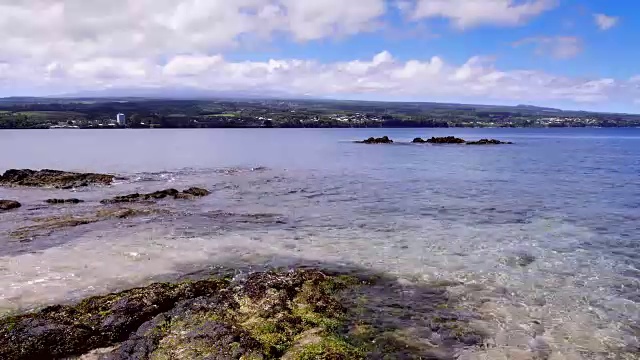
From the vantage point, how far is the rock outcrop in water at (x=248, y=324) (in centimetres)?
1091

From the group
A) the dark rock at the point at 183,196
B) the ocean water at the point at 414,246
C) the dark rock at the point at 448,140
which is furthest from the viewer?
the dark rock at the point at 448,140

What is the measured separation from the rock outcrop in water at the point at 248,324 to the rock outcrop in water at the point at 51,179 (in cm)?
3348

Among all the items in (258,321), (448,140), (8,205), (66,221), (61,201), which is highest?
(448,140)

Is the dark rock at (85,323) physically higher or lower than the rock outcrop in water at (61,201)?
higher

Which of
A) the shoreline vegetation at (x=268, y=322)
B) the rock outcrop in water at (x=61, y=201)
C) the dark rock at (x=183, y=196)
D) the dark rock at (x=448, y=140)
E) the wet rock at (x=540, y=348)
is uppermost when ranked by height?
the dark rock at (x=448, y=140)

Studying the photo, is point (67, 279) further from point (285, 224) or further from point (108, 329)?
point (285, 224)

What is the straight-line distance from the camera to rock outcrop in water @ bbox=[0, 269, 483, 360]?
10.9 metres

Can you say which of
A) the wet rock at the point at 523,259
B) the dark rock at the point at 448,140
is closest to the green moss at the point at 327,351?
the wet rock at the point at 523,259

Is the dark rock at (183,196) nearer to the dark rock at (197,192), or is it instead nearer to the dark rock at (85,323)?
the dark rock at (197,192)

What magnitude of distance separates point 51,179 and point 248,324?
40.6 meters

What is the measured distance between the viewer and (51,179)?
1766 inches

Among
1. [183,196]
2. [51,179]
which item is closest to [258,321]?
[183,196]

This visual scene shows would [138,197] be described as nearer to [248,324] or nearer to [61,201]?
[61,201]

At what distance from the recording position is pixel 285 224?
87.1 feet
